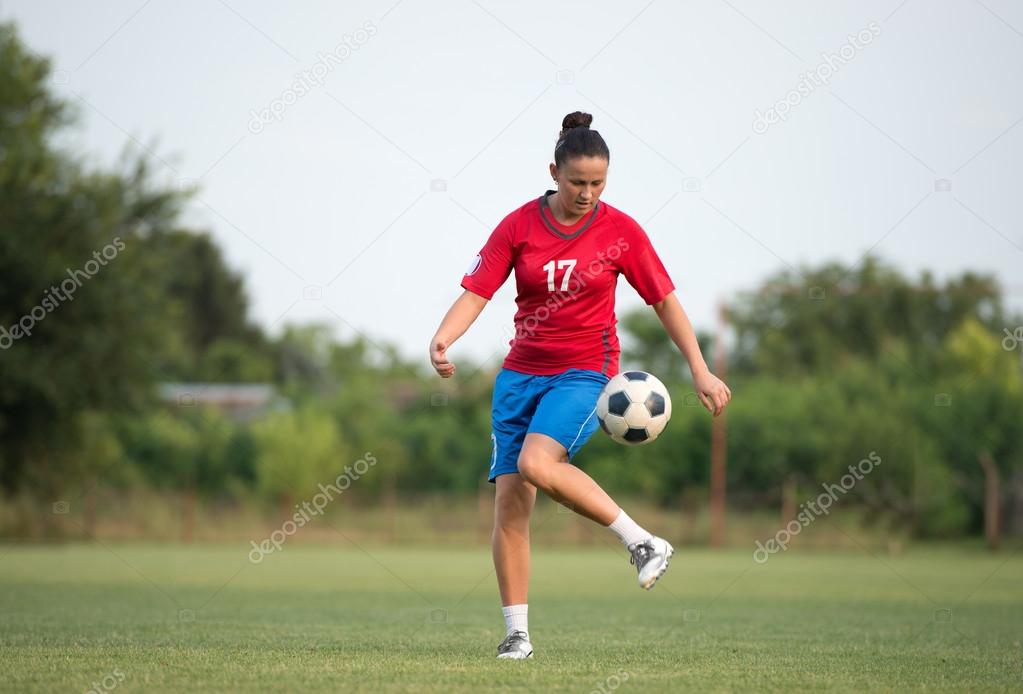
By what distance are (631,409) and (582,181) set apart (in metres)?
1.05

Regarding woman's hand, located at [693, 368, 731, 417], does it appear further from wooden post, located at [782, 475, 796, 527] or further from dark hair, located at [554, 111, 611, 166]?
wooden post, located at [782, 475, 796, 527]

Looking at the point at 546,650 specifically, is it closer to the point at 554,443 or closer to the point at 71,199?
the point at 554,443

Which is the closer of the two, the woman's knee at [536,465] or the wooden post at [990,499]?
the woman's knee at [536,465]

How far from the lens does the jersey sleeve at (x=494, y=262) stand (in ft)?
18.6

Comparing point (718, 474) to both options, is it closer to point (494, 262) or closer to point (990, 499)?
point (990, 499)

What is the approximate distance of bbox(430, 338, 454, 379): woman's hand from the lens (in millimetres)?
5348

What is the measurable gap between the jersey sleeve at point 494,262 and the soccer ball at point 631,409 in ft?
2.37

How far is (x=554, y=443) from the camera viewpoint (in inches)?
213

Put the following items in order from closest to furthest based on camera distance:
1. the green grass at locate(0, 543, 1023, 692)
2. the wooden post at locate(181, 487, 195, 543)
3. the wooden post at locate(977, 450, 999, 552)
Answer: the green grass at locate(0, 543, 1023, 692)
the wooden post at locate(977, 450, 999, 552)
the wooden post at locate(181, 487, 195, 543)

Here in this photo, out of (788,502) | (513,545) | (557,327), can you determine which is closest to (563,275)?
(557,327)

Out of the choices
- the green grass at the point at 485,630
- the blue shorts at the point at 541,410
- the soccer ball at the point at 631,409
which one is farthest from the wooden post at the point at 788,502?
the soccer ball at the point at 631,409

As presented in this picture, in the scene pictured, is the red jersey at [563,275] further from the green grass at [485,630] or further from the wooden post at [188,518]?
the wooden post at [188,518]

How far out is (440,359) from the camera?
17.6 feet

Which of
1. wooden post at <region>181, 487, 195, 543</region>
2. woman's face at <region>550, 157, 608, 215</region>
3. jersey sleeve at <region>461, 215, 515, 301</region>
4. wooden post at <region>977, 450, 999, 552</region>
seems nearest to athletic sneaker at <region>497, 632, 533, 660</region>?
jersey sleeve at <region>461, 215, 515, 301</region>
